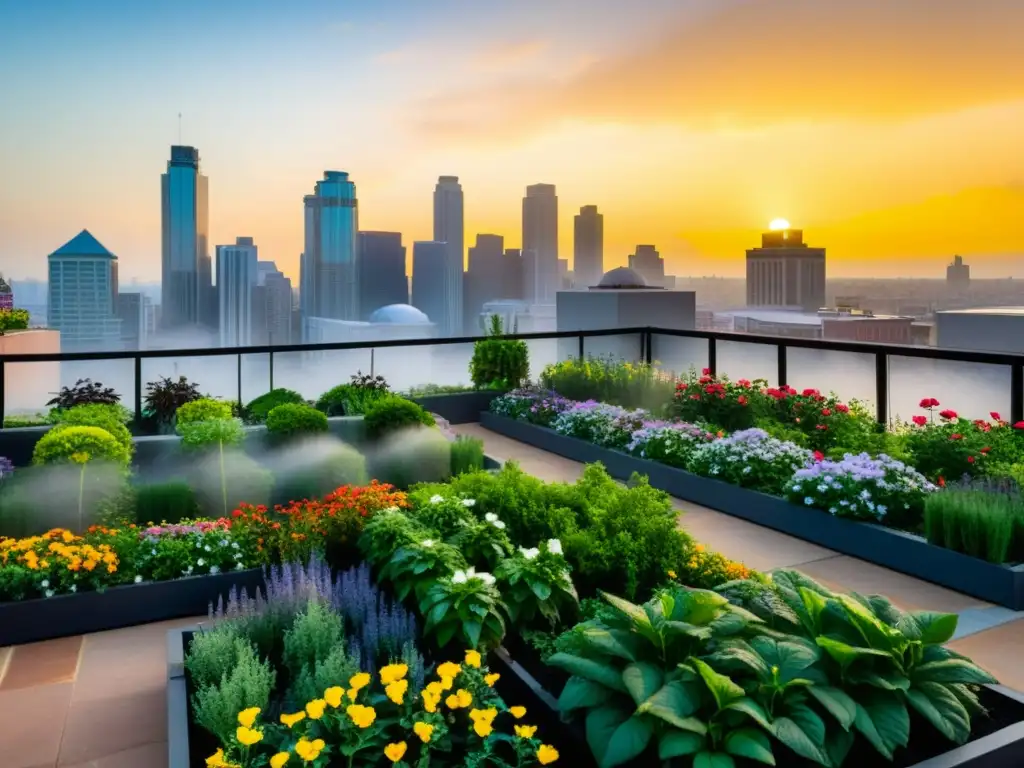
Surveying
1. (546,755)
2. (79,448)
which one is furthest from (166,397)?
(546,755)

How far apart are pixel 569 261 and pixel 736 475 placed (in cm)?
2124

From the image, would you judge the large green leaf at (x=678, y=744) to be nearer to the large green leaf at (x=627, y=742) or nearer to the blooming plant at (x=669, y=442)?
the large green leaf at (x=627, y=742)

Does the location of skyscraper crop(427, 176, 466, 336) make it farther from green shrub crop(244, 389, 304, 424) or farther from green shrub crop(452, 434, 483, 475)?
Result: green shrub crop(452, 434, 483, 475)

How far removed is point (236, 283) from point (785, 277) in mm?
13515

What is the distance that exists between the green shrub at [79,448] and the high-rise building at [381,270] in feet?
48.7

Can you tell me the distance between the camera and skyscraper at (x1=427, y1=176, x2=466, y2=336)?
21.9 meters

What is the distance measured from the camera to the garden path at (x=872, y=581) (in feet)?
11.1

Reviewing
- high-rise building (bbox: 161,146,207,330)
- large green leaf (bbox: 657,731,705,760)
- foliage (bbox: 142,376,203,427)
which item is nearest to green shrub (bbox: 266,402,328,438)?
foliage (bbox: 142,376,203,427)

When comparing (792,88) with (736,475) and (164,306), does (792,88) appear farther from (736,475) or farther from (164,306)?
(164,306)

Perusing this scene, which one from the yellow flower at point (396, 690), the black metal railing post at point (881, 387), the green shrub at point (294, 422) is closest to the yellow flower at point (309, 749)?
the yellow flower at point (396, 690)

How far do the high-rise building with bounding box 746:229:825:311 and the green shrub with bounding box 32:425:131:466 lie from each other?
17.9 m

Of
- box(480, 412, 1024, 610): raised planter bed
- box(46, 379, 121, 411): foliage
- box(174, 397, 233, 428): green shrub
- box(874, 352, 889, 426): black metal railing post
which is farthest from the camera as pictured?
box(46, 379, 121, 411): foliage

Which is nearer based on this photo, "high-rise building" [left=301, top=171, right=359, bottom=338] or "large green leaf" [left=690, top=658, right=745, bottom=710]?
"large green leaf" [left=690, top=658, right=745, bottom=710]

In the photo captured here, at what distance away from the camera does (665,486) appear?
6.27 meters
